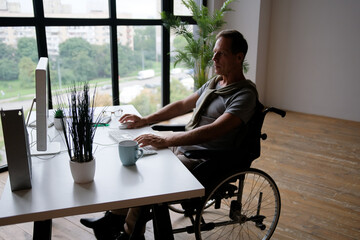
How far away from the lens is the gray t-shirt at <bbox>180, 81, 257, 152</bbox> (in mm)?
2061

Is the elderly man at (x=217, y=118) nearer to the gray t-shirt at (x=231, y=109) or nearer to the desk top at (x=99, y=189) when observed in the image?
the gray t-shirt at (x=231, y=109)

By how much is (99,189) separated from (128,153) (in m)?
0.26

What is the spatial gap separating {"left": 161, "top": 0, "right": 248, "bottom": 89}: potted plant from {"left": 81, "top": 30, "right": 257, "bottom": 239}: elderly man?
2434 mm

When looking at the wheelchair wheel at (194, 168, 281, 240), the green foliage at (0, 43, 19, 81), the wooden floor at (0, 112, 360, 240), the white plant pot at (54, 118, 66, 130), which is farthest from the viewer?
the green foliage at (0, 43, 19, 81)

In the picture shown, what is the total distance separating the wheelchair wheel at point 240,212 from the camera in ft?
6.54

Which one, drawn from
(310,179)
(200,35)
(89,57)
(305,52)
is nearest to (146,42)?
(200,35)

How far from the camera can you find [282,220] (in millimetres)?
2654

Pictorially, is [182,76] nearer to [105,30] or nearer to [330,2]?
[105,30]

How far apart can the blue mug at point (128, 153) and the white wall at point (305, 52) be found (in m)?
4.26

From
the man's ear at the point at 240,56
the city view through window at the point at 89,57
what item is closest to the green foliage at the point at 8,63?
the city view through window at the point at 89,57

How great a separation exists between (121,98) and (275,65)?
261 centimetres

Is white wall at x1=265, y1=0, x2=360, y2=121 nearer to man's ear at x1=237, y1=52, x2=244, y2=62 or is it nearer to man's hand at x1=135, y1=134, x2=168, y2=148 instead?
man's ear at x1=237, y1=52, x2=244, y2=62

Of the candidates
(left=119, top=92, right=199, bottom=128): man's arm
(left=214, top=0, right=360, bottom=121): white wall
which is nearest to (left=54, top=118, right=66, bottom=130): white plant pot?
(left=119, top=92, right=199, bottom=128): man's arm

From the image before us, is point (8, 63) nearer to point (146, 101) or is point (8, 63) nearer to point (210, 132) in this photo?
point (146, 101)
